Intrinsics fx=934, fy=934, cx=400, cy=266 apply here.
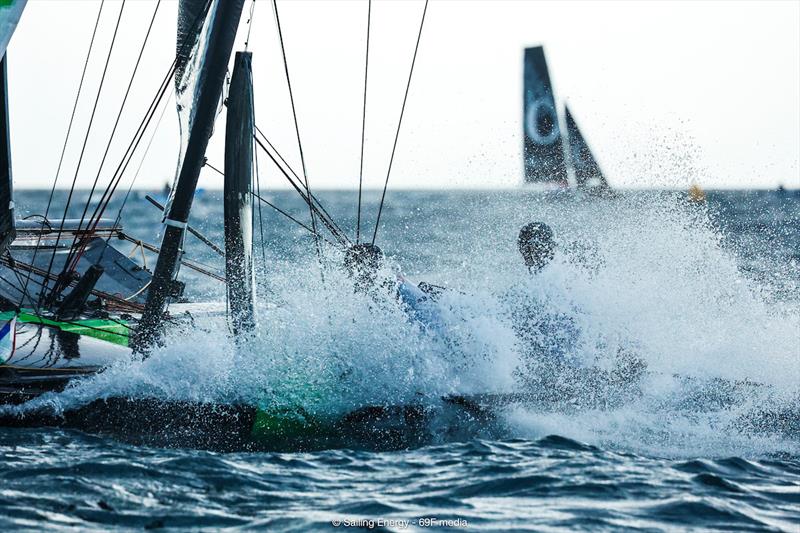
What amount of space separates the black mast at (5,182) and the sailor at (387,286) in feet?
10.5

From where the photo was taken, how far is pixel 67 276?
9781mm

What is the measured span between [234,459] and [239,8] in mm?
4089

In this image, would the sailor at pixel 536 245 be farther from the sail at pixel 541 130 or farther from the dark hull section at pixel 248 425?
the sail at pixel 541 130

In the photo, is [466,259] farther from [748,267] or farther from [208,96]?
[208,96]

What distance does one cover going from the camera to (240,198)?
8.60 meters

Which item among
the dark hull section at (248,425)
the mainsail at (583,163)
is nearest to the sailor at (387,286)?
the dark hull section at (248,425)

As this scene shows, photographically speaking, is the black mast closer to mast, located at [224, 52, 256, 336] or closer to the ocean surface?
the ocean surface

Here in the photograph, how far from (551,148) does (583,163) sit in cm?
56

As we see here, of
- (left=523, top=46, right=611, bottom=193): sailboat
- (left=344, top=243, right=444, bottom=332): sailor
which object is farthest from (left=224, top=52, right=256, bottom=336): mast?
(left=523, top=46, right=611, bottom=193): sailboat

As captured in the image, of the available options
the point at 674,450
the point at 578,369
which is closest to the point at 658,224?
the point at 578,369

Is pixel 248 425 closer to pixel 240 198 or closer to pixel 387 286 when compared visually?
pixel 387 286

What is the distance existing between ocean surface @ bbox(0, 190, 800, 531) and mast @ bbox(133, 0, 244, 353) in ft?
1.31

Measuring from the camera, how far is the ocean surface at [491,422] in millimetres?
5426

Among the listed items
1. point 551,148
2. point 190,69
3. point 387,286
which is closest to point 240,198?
point 190,69
